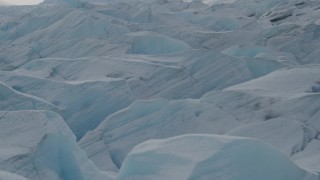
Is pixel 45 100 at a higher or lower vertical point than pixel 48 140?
lower

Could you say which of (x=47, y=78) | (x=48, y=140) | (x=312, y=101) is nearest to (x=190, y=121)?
(x=312, y=101)

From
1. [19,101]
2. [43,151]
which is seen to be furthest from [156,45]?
[43,151]

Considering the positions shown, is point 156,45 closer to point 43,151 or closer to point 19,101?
point 19,101

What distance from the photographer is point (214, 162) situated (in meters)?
3.20

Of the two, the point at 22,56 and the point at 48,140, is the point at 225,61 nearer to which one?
the point at 48,140

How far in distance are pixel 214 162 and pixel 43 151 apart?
1629 millimetres

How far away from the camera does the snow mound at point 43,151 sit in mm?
3936

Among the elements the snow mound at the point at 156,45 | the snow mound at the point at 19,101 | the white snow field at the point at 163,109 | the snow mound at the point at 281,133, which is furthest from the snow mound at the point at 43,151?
the snow mound at the point at 156,45

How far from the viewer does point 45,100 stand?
5.99 metres

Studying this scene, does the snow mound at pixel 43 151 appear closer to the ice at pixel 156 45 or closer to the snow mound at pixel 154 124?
the snow mound at pixel 154 124

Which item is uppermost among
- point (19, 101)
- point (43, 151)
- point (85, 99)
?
point (43, 151)

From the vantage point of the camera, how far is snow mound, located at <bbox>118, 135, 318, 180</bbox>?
3.18 meters

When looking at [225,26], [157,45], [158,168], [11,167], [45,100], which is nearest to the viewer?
[158,168]

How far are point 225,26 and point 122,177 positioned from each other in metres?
9.67
